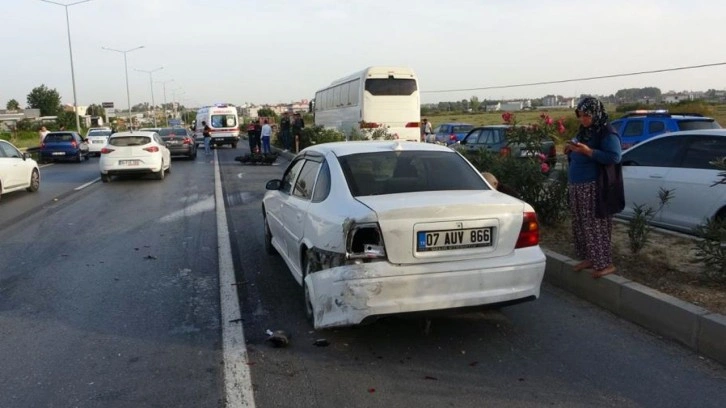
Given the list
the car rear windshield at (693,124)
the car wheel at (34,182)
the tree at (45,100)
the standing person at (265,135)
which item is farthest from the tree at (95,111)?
the car rear windshield at (693,124)

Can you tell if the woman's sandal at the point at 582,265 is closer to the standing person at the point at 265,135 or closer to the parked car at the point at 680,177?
the parked car at the point at 680,177

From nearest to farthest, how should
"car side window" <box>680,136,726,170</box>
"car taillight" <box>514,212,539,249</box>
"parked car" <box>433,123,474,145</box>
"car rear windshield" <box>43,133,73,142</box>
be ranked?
"car taillight" <box>514,212,539,249</box> < "car side window" <box>680,136,726,170</box> < "parked car" <box>433,123,474,145</box> < "car rear windshield" <box>43,133,73,142</box>

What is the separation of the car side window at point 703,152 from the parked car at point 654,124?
560cm

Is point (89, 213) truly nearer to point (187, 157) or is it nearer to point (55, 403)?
point (55, 403)

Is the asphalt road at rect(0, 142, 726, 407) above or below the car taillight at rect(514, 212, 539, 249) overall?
below

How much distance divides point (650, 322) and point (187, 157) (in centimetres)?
2654

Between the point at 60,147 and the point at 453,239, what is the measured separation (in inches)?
1056

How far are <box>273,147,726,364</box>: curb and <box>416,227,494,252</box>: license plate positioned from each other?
148 cm

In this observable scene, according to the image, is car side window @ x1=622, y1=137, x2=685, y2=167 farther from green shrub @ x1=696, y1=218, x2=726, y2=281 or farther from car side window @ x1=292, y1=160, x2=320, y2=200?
car side window @ x1=292, y1=160, x2=320, y2=200

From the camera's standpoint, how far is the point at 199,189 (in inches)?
599

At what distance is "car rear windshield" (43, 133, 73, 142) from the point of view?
27078 mm

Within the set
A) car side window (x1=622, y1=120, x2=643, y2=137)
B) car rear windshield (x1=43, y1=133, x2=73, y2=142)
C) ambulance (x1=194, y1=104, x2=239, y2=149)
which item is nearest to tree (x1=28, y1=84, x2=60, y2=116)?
ambulance (x1=194, y1=104, x2=239, y2=149)

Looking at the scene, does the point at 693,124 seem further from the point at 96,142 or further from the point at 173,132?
the point at 96,142

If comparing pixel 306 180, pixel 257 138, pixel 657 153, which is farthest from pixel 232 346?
pixel 257 138
